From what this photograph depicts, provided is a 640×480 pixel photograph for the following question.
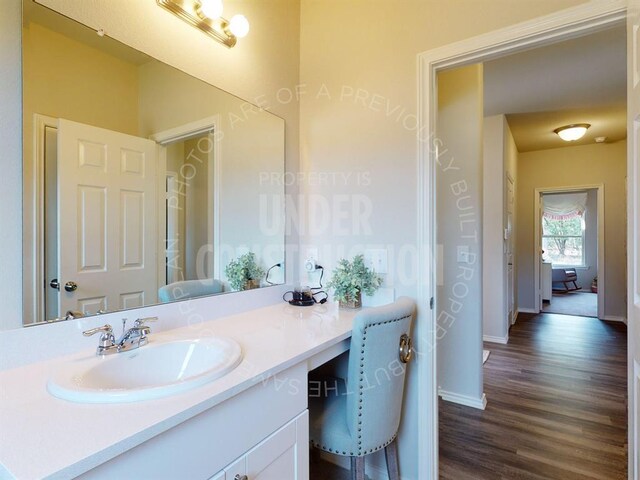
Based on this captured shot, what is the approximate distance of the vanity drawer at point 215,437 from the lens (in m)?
0.63

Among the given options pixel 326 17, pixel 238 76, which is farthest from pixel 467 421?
pixel 326 17

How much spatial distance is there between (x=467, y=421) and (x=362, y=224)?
1623 mm

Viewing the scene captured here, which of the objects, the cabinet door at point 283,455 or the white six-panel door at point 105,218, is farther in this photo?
the white six-panel door at point 105,218

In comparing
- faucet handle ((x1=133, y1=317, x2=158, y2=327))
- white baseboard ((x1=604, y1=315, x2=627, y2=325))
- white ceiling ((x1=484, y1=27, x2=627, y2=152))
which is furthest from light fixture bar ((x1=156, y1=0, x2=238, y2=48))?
white baseboard ((x1=604, y1=315, x2=627, y2=325))

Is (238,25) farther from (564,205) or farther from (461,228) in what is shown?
(564,205)

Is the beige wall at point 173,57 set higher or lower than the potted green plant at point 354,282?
higher

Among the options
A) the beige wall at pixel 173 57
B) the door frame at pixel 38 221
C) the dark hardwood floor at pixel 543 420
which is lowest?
the dark hardwood floor at pixel 543 420

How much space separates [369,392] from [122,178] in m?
1.21

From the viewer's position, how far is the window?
8102mm

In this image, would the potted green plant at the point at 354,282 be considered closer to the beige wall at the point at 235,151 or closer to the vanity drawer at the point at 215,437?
the beige wall at the point at 235,151

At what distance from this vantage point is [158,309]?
1.24 meters

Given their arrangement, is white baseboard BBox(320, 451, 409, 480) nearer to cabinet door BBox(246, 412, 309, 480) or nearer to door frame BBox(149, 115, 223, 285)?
cabinet door BBox(246, 412, 309, 480)

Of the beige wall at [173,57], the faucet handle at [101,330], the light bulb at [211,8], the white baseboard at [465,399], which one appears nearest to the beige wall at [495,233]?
the white baseboard at [465,399]

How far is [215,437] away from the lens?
776 mm
